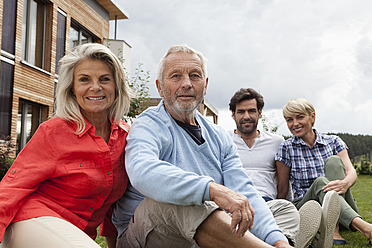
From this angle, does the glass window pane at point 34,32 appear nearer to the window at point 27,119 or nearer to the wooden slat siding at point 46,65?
the wooden slat siding at point 46,65

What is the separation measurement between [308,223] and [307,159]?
1161mm

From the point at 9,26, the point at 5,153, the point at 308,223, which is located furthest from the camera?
the point at 9,26

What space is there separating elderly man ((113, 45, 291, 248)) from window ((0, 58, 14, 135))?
7.99 m

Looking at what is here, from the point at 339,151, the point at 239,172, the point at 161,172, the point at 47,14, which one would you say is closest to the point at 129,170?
the point at 161,172

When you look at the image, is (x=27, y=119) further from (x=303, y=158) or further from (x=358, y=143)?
(x=358, y=143)

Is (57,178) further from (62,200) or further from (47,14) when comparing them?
(47,14)

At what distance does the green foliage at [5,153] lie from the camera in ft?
28.1

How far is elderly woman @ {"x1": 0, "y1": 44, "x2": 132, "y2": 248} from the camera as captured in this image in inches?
75.4

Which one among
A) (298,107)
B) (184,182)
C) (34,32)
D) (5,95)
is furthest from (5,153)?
(184,182)

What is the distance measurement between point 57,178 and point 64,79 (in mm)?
603

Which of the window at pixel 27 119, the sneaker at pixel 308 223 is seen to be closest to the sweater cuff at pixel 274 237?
the sneaker at pixel 308 223

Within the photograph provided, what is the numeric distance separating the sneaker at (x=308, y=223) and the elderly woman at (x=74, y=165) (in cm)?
126

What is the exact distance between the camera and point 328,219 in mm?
2896

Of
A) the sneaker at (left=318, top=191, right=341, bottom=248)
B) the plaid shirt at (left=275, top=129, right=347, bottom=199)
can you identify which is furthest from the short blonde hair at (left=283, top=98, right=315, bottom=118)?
the sneaker at (left=318, top=191, right=341, bottom=248)
